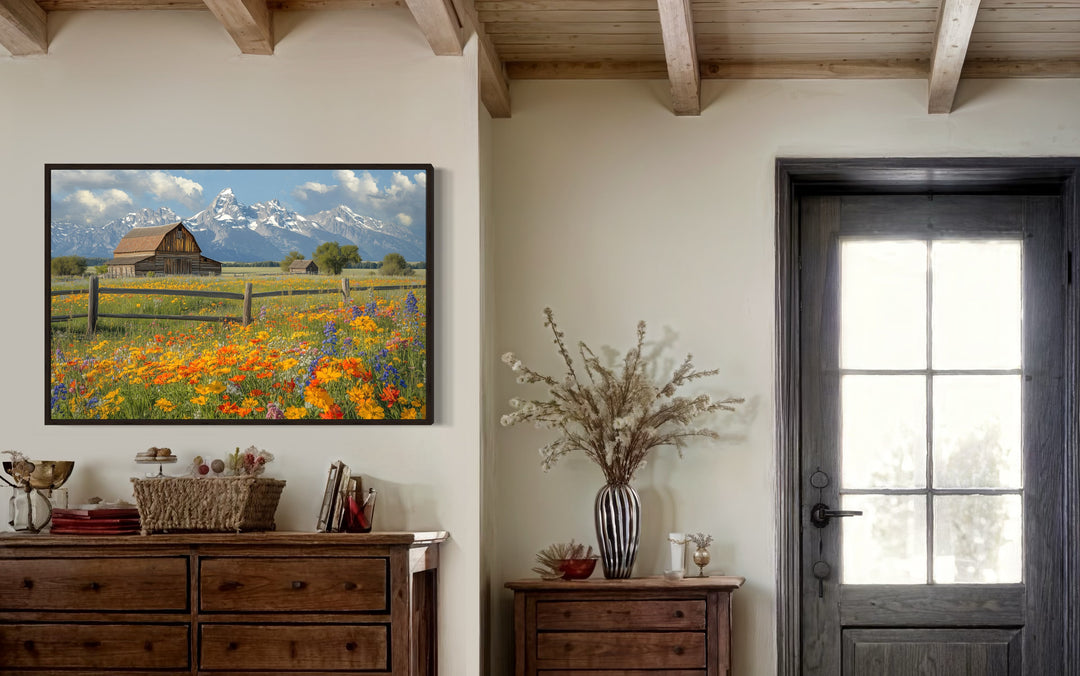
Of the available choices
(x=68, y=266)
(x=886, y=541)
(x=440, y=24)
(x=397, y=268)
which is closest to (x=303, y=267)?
(x=397, y=268)

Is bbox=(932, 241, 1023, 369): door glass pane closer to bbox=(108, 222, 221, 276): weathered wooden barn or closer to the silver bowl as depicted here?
bbox=(108, 222, 221, 276): weathered wooden barn

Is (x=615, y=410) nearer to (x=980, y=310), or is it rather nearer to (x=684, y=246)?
(x=684, y=246)

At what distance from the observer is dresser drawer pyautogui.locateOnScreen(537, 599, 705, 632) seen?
12.9 feet

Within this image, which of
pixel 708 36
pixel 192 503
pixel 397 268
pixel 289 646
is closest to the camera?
pixel 289 646

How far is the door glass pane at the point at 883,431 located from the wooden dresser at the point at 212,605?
1.91 meters

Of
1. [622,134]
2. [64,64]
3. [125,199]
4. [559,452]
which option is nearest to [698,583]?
[559,452]

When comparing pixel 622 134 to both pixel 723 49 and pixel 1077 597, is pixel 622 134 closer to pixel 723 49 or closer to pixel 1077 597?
pixel 723 49

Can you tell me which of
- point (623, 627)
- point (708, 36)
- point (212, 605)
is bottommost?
point (623, 627)

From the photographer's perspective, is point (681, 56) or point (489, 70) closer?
point (681, 56)

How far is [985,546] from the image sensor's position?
Result: 441 centimetres

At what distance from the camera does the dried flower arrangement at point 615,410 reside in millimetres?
4125

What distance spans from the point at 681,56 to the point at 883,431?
66.7 inches

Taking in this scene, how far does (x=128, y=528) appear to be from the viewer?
3.61 m

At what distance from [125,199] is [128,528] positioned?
3.72 ft
